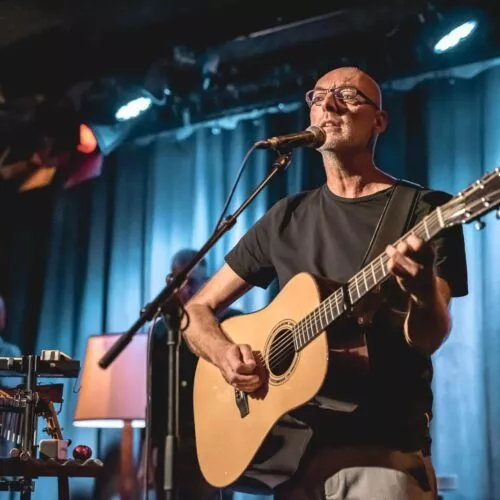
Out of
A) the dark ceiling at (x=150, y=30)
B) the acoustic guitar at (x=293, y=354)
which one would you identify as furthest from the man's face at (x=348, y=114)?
the dark ceiling at (x=150, y=30)

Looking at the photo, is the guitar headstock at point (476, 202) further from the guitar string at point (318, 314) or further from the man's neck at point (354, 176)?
the man's neck at point (354, 176)

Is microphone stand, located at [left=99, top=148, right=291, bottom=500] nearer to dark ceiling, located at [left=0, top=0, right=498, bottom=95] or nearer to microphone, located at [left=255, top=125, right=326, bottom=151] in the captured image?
microphone, located at [left=255, top=125, right=326, bottom=151]

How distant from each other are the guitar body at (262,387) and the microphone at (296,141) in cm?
41

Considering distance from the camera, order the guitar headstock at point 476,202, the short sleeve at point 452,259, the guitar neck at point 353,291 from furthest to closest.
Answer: the short sleeve at point 452,259 → the guitar neck at point 353,291 → the guitar headstock at point 476,202

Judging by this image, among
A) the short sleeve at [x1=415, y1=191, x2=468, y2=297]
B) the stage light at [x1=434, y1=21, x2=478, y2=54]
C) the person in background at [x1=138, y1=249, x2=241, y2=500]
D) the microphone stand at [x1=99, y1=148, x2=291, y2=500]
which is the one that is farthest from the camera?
the stage light at [x1=434, y1=21, x2=478, y2=54]

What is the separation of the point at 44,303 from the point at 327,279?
4.33m

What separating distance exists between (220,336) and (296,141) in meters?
0.76

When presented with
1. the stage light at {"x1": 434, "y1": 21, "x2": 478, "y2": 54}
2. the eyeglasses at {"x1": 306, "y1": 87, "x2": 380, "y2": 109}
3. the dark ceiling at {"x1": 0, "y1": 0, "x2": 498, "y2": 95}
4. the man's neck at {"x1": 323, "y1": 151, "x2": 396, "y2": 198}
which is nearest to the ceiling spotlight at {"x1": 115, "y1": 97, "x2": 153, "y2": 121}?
the dark ceiling at {"x1": 0, "y1": 0, "x2": 498, "y2": 95}

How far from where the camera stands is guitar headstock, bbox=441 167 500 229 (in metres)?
2.09

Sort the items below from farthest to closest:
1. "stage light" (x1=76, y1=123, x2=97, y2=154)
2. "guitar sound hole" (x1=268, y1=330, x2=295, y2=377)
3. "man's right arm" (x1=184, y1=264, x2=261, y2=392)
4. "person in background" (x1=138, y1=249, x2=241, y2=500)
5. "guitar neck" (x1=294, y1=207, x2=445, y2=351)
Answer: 1. "stage light" (x1=76, y1=123, x2=97, y2=154)
2. "person in background" (x1=138, y1=249, x2=241, y2=500)
3. "man's right arm" (x1=184, y1=264, x2=261, y2=392)
4. "guitar sound hole" (x1=268, y1=330, x2=295, y2=377)
5. "guitar neck" (x1=294, y1=207, x2=445, y2=351)

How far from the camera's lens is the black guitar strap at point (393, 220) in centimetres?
247

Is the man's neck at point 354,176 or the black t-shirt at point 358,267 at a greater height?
the man's neck at point 354,176

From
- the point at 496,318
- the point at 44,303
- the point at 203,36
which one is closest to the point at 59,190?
the point at 44,303

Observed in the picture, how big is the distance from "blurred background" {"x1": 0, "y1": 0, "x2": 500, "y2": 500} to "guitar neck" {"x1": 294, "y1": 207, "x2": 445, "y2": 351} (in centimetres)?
233
